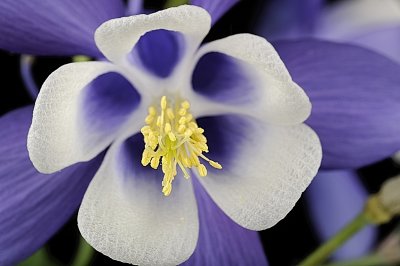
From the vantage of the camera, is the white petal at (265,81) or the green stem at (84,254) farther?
the green stem at (84,254)

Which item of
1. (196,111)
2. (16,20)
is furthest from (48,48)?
(196,111)

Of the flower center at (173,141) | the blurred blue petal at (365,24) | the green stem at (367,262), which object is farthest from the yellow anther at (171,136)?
the blurred blue petal at (365,24)

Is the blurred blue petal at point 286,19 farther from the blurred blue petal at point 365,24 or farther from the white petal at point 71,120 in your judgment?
the white petal at point 71,120

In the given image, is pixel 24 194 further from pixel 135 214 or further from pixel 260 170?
pixel 260 170

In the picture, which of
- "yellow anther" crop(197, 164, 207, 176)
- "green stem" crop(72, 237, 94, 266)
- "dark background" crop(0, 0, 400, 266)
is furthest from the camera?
"dark background" crop(0, 0, 400, 266)

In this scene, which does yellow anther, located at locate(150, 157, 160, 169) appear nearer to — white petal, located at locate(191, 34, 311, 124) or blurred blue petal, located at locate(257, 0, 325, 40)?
white petal, located at locate(191, 34, 311, 124)

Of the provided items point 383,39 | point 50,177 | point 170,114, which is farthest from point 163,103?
point 383,39

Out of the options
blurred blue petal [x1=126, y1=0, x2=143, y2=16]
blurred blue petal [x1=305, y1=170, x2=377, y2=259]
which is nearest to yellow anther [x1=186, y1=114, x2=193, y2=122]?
blurred blue petal [x1=126, y1=0, x2=143, y2=16]
